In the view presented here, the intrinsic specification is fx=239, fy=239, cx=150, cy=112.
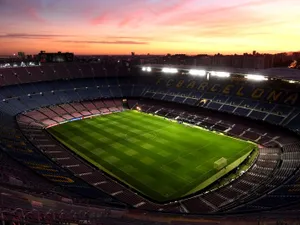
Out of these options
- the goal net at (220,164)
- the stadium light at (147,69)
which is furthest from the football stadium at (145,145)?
the stadium light at (147,69)

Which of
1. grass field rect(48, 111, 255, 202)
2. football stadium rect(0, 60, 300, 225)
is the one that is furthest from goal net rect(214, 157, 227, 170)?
grass field rect(48, 111, 255, 202)

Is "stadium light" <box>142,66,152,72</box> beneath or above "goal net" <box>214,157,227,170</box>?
above

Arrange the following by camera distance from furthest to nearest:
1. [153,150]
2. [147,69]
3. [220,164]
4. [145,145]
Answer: [147,69], [145,145], [153,150], [220,164]

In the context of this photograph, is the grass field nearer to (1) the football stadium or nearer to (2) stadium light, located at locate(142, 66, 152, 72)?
(1) the football stadium

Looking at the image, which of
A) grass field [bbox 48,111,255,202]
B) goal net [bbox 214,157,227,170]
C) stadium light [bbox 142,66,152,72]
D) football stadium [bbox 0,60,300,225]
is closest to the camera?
football stadium [bbox 0,60,300,225]

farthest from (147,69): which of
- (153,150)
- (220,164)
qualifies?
(220,164)

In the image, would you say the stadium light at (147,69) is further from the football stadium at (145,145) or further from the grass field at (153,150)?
the grass field at (153,150)

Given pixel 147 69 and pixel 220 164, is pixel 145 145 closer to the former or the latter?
A: pixel 220 164
